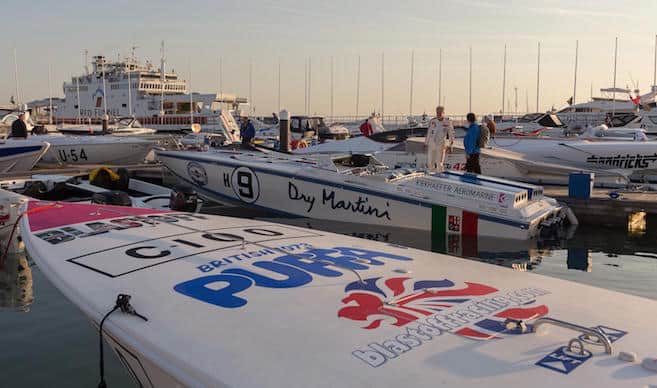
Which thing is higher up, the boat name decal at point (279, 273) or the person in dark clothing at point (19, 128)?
the person in dark clothing at point (19, 128)

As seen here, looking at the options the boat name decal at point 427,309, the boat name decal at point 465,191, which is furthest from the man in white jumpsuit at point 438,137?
the boat name decal at point 427,309

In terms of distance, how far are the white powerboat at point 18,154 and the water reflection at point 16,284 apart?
7805 millimetres

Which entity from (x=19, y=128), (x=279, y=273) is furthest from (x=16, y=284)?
(x=19, y=128)

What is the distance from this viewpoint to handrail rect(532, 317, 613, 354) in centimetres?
253

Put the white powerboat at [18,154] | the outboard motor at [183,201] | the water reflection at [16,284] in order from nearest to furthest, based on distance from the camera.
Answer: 1. the water reflection at [16,284]
2. the outboard motor at [183,201]
3. the white powerboat at [18,154]

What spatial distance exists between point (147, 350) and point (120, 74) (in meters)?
58.0

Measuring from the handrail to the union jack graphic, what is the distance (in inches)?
4.3

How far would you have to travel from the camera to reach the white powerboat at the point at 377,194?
8.40 meters

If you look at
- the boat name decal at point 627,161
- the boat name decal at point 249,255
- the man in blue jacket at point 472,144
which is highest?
the man in blue jacket at point 472,144

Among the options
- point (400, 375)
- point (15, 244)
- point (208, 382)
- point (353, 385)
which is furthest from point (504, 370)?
point (15, 244)

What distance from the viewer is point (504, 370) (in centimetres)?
239

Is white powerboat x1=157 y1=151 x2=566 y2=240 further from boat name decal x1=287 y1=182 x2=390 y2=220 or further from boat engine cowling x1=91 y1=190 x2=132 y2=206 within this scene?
boat engine cowling x1=91 y1=190 x2=132 y2=206

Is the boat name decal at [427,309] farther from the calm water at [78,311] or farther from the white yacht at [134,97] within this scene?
the white yacht at [134,97]

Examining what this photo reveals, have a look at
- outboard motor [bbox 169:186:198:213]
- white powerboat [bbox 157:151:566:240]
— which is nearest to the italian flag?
white powerboat [bbox 157:151:566:240]
